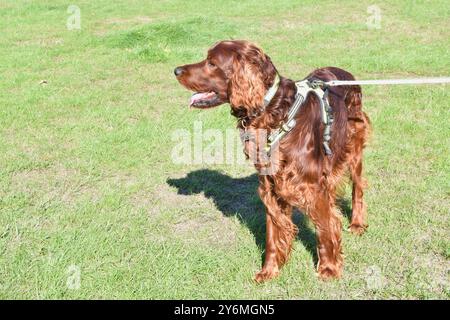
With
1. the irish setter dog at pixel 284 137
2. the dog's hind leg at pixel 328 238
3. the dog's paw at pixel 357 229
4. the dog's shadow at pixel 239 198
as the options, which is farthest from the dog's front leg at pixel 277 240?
the dog's paw at pixel 357 229

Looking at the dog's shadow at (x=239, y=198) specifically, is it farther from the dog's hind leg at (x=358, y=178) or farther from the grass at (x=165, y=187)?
the dog's hind leg at (x=358, y=178)

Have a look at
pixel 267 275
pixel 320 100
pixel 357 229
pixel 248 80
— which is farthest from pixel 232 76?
pixel 357 229

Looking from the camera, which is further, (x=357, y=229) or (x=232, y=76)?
(x=357, y=229)

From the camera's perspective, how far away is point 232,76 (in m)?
3.47

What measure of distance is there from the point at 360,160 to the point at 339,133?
0.66 meters

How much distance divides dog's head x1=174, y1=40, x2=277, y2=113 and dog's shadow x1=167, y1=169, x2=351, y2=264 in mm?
1539

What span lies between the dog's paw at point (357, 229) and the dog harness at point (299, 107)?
107cm

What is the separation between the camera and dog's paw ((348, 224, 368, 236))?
4.58 meters

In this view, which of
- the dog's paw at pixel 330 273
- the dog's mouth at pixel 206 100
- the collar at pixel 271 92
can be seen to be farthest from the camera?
the dog's paw at pixel 330 273

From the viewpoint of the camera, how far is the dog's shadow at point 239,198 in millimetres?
4641

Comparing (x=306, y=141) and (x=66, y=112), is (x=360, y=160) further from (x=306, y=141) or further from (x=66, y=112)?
(x=66, y=112)

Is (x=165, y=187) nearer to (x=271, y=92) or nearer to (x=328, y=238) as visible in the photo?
(x=328, y=238)

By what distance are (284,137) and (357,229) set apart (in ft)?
5.06

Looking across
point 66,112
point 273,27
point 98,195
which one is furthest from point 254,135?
point 273,27
